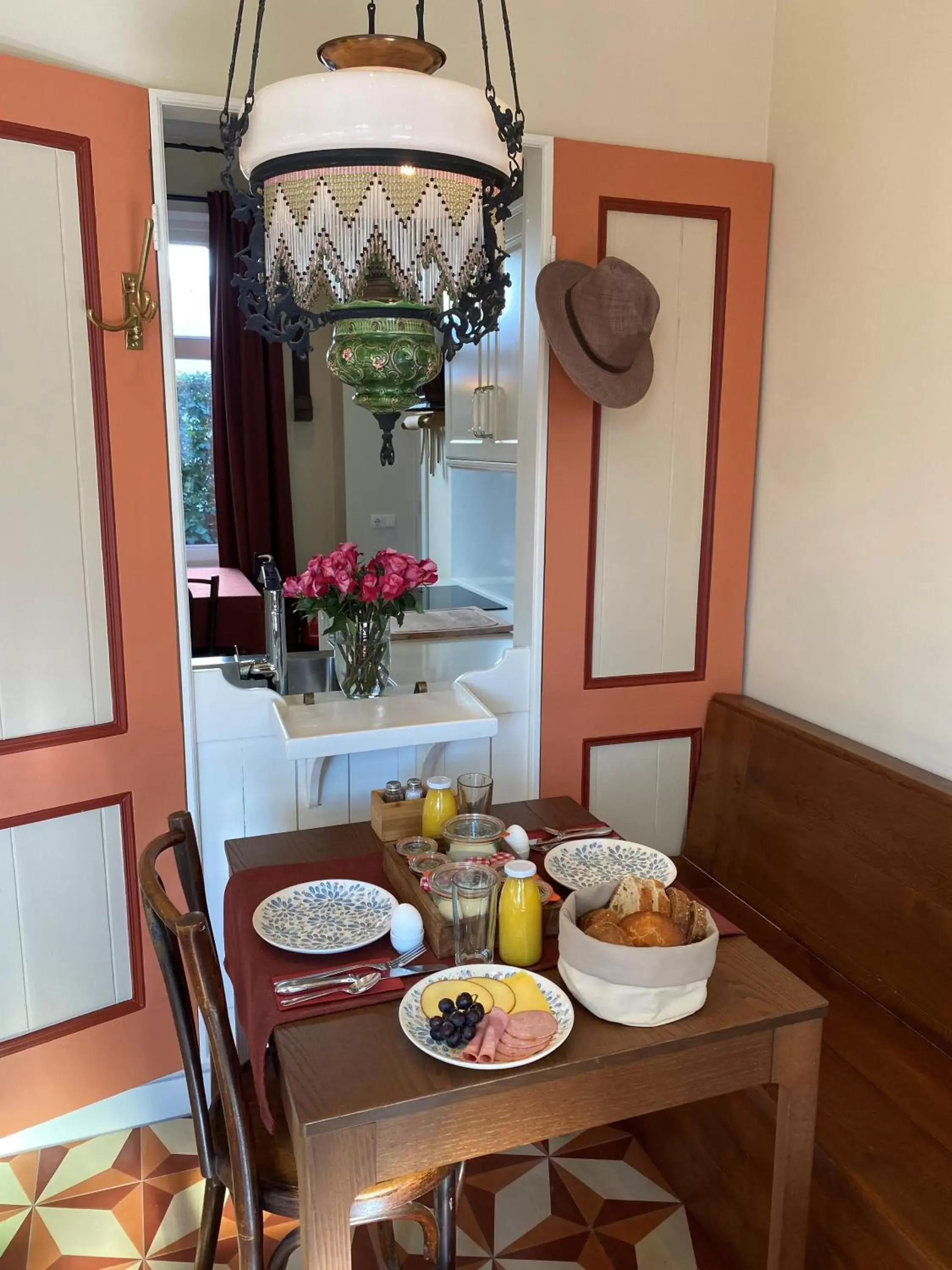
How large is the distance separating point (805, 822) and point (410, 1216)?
3.83 ft

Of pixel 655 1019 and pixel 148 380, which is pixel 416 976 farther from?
pixel 148 380

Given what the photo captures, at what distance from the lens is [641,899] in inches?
56.4

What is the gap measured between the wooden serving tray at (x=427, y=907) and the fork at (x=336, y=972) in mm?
33

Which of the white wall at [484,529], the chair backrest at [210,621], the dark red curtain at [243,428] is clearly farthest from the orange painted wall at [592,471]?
the dark red curtain at [243,428]

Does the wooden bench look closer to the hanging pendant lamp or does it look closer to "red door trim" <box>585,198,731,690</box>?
"red door trim" <box>585,198,731,690</box>

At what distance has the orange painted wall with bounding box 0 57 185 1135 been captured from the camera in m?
1.88

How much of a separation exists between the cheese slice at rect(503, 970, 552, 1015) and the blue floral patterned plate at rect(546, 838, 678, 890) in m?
0.29

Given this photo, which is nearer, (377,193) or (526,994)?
(377,193)

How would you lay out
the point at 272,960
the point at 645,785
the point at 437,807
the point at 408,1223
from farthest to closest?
the point at 645,785 < the point at 408,1223 < the point at 437,807 < the point at 272,960

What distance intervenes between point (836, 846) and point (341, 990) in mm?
1190

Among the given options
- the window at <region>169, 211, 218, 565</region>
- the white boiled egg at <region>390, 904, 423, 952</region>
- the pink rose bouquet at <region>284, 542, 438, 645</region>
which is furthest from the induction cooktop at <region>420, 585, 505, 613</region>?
the white boiled egg at <region>390, 904, 423, 952</region>

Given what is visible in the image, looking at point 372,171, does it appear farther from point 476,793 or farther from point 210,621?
point 210,621

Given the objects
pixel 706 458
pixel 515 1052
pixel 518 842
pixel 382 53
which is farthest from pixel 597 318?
pixel 515 1052

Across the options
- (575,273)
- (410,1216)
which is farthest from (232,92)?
(410,1216)
